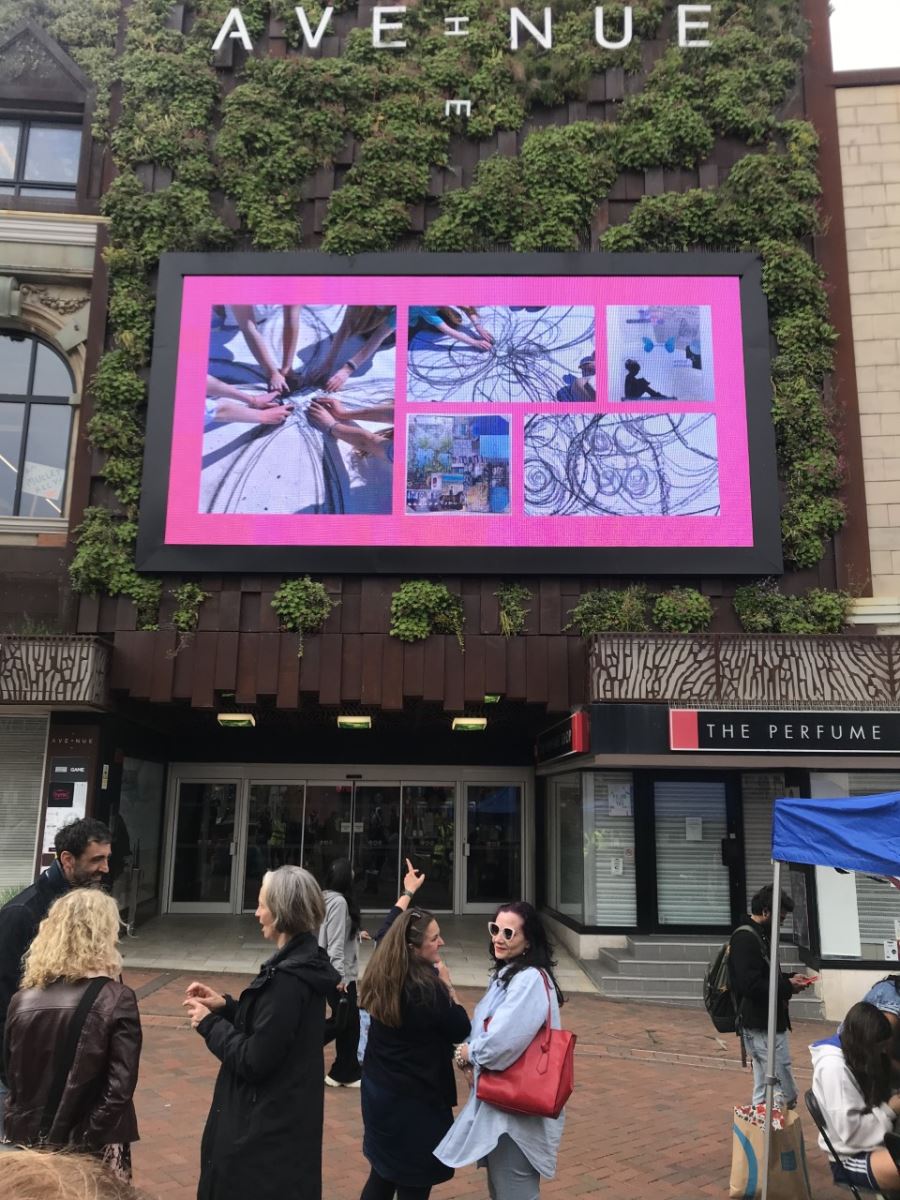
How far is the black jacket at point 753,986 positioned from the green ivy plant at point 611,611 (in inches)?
236

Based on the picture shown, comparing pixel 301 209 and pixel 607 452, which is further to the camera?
pixel 301 209

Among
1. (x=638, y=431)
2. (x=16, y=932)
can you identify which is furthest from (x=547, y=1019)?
(x=638, y=431)

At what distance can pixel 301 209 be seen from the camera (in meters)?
13.1

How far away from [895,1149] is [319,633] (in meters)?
9.21

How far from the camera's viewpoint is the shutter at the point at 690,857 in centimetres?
1205

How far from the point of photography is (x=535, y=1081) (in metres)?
3.68

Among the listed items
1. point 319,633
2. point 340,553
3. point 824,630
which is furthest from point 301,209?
point 824,630

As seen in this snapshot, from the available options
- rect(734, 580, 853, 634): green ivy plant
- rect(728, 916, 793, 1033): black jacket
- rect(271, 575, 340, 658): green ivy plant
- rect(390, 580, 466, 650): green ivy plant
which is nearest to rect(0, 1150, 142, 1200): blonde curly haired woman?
rect(728, 916, 793, 1033): black jacket

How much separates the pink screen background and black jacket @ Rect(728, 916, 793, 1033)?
678cm

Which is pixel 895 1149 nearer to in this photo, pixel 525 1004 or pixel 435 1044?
pixel 525 1004

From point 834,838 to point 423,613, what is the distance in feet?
24.3

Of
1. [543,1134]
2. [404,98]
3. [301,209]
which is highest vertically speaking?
[404,98]

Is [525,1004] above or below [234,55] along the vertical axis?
below

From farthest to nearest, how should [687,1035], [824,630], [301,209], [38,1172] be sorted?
[301,209]
[824,630]
[687,1035]
[38,1172]
